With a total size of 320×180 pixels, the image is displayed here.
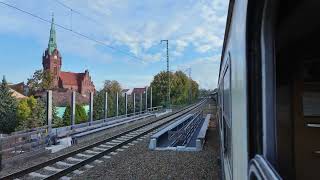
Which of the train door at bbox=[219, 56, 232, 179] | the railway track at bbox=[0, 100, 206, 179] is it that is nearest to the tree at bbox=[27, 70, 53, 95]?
the railway track at bbox=[0, 100, 206, 179]

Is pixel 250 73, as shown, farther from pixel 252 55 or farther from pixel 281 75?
pixel 281 75

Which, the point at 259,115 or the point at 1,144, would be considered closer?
the point at 259,115

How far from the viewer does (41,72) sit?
70.4m

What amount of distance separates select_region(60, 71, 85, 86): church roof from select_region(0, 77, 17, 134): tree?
77.8 meters

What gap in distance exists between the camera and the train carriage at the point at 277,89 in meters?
1.47

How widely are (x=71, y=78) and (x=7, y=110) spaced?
85668 mm

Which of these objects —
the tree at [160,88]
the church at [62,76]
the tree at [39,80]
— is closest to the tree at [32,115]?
the tree at [160,88]

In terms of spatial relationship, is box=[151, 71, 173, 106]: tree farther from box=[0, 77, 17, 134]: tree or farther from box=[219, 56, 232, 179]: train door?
box=[219, 56, 232, 179]: train door

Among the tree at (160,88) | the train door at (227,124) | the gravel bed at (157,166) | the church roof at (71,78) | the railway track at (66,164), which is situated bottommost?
the gravel bed at (157,166)

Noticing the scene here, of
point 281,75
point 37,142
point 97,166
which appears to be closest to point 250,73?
point 281,75

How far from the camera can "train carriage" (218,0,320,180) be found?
4.83 feet

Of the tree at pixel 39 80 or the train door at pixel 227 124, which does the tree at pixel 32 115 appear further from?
the tree at pixel 39 80

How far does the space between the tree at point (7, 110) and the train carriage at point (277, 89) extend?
3369 cm

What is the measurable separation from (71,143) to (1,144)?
4.11m
